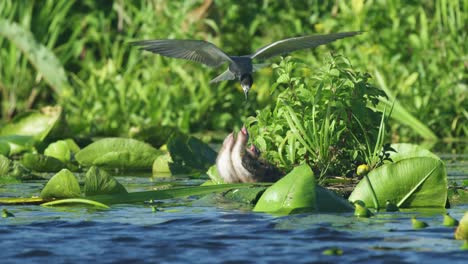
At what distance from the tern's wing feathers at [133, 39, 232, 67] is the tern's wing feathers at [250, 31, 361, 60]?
20cm

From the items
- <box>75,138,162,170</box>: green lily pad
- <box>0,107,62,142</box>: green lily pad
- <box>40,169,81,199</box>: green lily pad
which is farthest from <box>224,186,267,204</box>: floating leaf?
<box>0,107,62,142</box>: green lily pad

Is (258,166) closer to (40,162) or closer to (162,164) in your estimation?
(162,164)

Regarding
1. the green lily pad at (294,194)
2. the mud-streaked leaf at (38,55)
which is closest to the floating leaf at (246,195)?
the green lily pad at (294,194)

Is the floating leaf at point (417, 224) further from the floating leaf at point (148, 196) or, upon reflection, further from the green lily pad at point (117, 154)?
the green lily pad at point (117, 154)

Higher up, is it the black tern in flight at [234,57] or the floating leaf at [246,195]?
the black tern in flight at [234,57]

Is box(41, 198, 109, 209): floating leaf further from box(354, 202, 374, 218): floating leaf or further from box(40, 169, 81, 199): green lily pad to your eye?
box(354, 202, 374, 218): floating leaf

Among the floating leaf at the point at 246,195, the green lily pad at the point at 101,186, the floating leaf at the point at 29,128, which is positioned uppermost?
the floating leaf at the point at 29,128

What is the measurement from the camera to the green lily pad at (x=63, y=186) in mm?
4238

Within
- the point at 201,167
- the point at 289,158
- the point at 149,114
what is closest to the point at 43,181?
the point at 201,167

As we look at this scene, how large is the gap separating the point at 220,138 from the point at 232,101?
1.11 m

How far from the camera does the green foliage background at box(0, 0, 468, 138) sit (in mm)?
8609

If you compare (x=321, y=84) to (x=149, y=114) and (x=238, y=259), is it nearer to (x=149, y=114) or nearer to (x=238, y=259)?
(x=238, y=259)

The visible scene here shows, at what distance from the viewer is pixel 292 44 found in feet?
16.4

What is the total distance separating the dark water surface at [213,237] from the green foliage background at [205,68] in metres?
4.00
